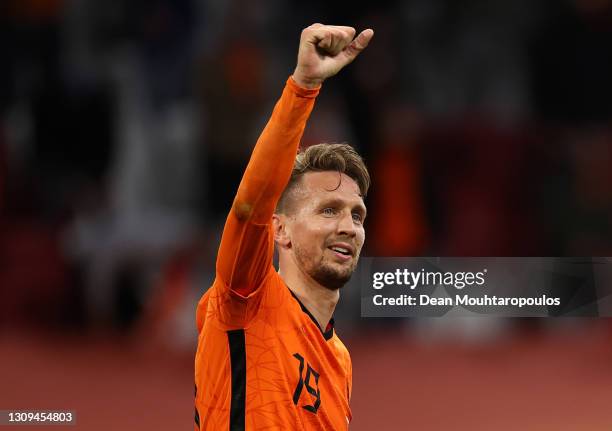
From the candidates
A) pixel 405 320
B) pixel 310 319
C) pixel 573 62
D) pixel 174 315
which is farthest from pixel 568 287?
pixel 573 62

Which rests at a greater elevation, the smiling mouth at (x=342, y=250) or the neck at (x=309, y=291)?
the smiling mouth at (x=342, y=250)

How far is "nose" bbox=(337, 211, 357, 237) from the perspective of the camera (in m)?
2.85

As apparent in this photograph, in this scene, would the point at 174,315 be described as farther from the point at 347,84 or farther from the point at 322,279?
the point at 322,279

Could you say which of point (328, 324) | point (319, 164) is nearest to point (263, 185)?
point (319, 164)

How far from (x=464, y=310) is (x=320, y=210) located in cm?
213

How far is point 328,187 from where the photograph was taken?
2.93 meters

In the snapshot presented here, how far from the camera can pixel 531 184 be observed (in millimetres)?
8234

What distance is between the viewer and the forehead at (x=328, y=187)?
114 inches

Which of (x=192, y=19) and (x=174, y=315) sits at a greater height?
(x=192, y=19)

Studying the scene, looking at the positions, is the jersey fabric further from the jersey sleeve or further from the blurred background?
the blurred background

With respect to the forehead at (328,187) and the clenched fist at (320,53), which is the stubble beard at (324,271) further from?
the clenched fist at (320,53)

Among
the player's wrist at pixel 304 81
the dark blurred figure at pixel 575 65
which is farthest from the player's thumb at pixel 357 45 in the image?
the dark blurred figure at pixel 575 65

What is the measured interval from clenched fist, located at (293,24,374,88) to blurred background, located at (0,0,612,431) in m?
4.35

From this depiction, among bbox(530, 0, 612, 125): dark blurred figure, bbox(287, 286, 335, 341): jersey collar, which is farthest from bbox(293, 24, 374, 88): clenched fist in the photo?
bbox(530, 0, 612, 125): dark blurred figure
